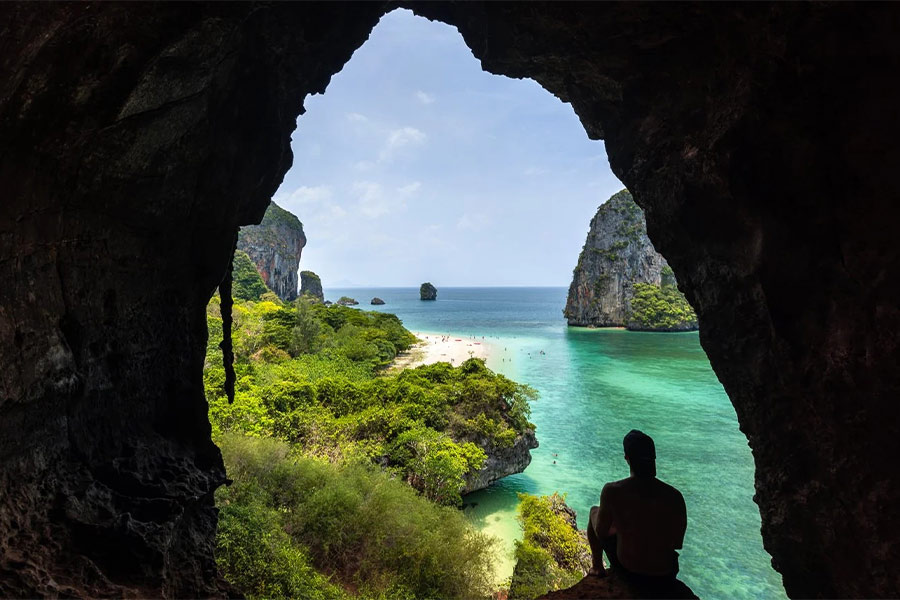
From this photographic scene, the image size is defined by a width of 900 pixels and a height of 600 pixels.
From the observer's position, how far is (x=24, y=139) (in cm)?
375

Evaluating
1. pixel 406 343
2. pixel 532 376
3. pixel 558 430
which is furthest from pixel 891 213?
pixel 406 343

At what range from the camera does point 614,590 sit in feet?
13.3

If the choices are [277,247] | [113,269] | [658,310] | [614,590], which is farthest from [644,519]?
[277,247]

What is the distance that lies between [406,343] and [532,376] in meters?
15.9

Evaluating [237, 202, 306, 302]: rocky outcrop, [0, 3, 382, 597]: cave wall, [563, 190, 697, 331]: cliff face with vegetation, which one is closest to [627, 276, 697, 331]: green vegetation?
[563, 190, 697, 331]: cliff face with vegetation

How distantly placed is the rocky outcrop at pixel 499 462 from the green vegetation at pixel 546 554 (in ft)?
13.1

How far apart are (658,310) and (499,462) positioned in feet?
227

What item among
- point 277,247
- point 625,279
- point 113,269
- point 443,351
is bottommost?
point 443,351

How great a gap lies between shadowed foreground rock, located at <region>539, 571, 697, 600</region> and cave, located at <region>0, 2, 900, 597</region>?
6.01 feet

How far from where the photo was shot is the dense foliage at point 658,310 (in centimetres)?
7475

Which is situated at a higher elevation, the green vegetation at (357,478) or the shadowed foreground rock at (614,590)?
the shadowed foreground rock at (614,590)

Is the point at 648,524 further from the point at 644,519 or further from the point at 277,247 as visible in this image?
the point at 277,247

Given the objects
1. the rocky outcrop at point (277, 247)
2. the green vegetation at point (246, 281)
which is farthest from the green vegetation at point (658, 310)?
the rocky outcrop at point (277, 247)

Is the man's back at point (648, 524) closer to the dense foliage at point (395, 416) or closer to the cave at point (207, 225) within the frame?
the cave at point (207, 225)
